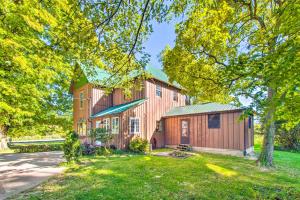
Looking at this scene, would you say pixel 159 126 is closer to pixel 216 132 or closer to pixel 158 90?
pixel 158 90

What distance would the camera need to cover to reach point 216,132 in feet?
38.0

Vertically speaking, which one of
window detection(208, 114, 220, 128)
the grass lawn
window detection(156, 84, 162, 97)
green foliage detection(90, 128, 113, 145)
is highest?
window detection(156, 84, 162, 97)

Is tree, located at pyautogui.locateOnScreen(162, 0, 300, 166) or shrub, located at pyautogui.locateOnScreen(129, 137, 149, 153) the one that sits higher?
tree, located at pyautogui.locateOnScreen(162, 0, 300, 166)

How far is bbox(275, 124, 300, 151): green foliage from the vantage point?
13.9 m

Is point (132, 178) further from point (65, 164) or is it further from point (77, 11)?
point (77, 11)

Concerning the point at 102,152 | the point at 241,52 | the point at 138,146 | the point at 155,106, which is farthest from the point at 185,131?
the point at 241,52

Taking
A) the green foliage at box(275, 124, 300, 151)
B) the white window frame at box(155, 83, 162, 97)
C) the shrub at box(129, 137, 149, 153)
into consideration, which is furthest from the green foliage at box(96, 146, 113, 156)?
the green foliage at box(275, 124, 300, 151)

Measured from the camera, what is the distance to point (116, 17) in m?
5.20

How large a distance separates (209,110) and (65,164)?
961 cm

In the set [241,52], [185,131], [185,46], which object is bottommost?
[185,131]

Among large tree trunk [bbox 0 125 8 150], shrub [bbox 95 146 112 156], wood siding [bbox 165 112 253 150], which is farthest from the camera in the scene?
large tree trunk [bbox 0 125 8 150]

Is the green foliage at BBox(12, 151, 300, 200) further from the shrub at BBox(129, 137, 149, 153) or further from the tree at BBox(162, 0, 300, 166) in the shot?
the shrub at BBox(129, 137, 149, 153)

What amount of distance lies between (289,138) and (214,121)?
7.95 meters

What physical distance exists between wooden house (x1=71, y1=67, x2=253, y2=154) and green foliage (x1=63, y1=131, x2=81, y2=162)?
337 centimetres
